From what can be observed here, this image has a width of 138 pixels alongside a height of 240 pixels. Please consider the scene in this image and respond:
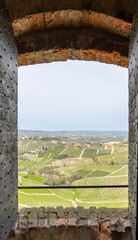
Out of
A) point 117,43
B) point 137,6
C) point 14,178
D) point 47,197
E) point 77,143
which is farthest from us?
point 47,197

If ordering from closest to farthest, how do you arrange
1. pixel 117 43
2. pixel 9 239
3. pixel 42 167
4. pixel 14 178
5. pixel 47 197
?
pixel 9 239
pixel 14 178
pixel 117 43
pixel 42 167
pixel 47 197

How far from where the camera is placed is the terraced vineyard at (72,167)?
3117mm

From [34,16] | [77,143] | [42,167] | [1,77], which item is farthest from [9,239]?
[34,16]

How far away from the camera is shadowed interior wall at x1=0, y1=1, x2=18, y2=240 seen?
1813mm

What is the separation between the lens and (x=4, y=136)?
1.87m

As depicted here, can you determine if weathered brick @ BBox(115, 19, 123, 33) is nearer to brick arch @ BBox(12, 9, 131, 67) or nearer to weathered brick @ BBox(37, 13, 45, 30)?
brick arch @ BBox(12, 9, 131, 67)

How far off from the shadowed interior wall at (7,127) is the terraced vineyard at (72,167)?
0.89 meters

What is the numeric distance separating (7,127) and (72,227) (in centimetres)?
157

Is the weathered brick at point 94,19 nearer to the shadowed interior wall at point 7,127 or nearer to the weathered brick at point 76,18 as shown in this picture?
the weathered brick at point 76,18

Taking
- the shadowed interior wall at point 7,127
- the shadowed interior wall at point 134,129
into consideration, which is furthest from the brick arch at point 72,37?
the shadowed interior wall at point 134,129

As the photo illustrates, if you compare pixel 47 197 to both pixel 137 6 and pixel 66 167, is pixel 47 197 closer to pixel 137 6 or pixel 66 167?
pixel 66 167

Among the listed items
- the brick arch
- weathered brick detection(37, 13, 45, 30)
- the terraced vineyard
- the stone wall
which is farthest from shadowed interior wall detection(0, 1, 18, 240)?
the terraced vineyard

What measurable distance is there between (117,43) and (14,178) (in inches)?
98.9

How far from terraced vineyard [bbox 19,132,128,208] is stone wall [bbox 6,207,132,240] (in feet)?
2.65
